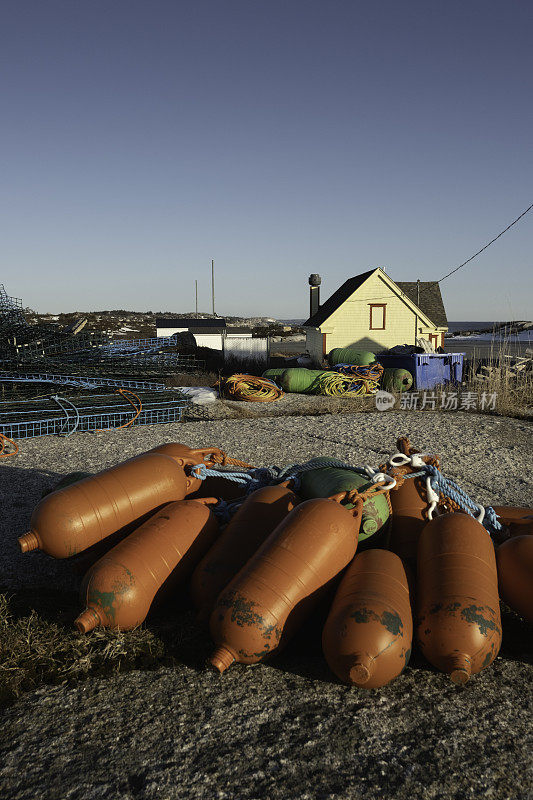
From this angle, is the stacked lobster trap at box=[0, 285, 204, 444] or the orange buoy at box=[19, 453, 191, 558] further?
the stacked lobster trap at box=[0, 285, 204, 444]

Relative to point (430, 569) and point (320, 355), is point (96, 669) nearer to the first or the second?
point (430, 569)

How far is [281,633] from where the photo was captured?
2.97 m

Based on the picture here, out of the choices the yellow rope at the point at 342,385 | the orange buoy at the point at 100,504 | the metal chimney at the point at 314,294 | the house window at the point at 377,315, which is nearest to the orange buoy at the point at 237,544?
the orange buoy at the point at 100,504

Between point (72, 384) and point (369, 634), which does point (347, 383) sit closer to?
point (72, 384)

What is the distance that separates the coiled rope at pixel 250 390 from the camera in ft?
47.4

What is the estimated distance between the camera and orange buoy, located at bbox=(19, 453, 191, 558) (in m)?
3.66

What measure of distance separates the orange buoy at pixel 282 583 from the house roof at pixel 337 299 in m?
20.2

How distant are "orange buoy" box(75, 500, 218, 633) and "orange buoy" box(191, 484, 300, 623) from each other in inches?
5.7

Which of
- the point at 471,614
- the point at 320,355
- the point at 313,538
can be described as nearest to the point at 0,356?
the point at 313,538

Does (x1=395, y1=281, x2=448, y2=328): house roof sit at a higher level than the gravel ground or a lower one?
higher

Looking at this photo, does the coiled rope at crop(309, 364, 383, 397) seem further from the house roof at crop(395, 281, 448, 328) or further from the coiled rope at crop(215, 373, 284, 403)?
the house roof at crop(395, 281, 448, 328)

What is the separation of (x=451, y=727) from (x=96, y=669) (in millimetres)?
1949

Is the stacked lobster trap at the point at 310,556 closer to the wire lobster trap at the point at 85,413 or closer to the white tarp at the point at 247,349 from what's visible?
the wire lobster trap at the point at 85,413

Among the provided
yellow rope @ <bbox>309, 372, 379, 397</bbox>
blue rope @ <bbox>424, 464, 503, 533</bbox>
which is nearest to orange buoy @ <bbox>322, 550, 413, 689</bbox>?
blue rope @ <bbox>424, 464, 503, 533</bbox>
